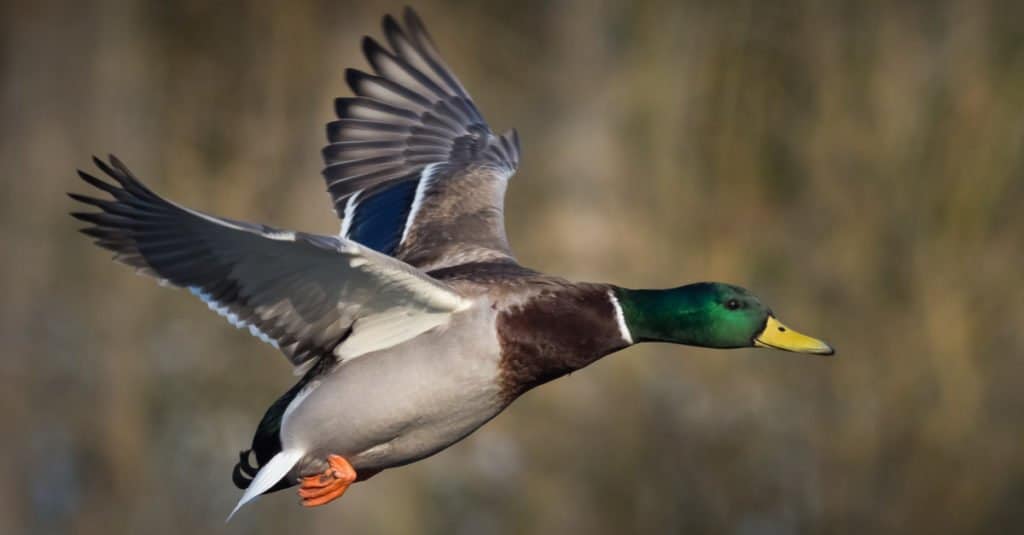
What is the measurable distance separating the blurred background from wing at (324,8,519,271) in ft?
11.5

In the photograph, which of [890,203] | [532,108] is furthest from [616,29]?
[890,203]

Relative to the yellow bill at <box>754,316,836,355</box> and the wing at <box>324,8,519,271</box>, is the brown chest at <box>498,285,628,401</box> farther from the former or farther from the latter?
the wing at <box>324,8,519,271</box>

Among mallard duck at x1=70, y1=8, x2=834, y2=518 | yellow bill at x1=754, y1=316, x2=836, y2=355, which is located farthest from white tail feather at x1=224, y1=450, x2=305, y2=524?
yellow bill at x1=754, y1=316, x2=836, y2=355

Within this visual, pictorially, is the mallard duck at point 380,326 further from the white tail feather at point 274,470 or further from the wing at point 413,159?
the wing at point 413,159

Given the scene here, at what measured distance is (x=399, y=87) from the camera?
24.6ft

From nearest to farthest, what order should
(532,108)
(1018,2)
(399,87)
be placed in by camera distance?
(399,87)
(1018,2)
(532,108)

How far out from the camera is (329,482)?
593 centimetres

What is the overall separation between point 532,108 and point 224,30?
1.97 metres

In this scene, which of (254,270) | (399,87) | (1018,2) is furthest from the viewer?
(1018,2)

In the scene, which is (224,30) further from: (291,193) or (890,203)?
(890,203)

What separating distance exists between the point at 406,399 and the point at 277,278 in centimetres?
51

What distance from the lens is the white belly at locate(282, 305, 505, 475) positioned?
5.71 m

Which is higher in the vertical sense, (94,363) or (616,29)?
(616,29)

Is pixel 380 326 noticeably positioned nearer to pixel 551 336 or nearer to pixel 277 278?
pixel 277 278
